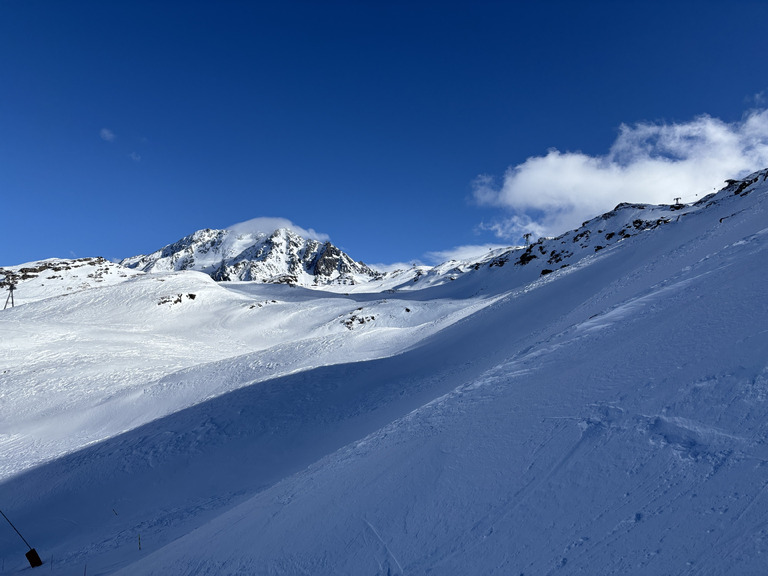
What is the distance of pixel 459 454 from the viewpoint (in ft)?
17.8

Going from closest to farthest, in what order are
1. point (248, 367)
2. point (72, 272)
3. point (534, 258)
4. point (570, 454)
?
point (570, 454)
point (248, 367)
point (534, 258)
point (72, 272)

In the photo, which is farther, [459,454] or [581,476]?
[459,454]

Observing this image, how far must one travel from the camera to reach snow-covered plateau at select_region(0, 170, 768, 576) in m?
3.52

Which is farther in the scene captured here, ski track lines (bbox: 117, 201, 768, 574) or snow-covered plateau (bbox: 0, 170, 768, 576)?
snow-covered plateau (bbox: 0, 170, 768, 576)

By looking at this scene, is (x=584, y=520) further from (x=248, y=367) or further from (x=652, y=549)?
(x=248, y=367)

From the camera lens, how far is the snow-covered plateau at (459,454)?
3523mm

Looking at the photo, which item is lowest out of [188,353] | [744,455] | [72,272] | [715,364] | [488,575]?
[488,575]

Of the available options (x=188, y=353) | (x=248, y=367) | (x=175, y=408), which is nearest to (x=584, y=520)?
(x=175, y=408)

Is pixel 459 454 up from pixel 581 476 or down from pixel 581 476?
up

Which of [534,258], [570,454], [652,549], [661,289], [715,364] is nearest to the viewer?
[652,549]

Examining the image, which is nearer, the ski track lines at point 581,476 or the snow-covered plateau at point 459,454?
the ski track lines at point 581,476

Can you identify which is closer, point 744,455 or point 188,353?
point 744,455

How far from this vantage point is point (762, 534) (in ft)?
9.09

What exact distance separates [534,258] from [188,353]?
180 ft
